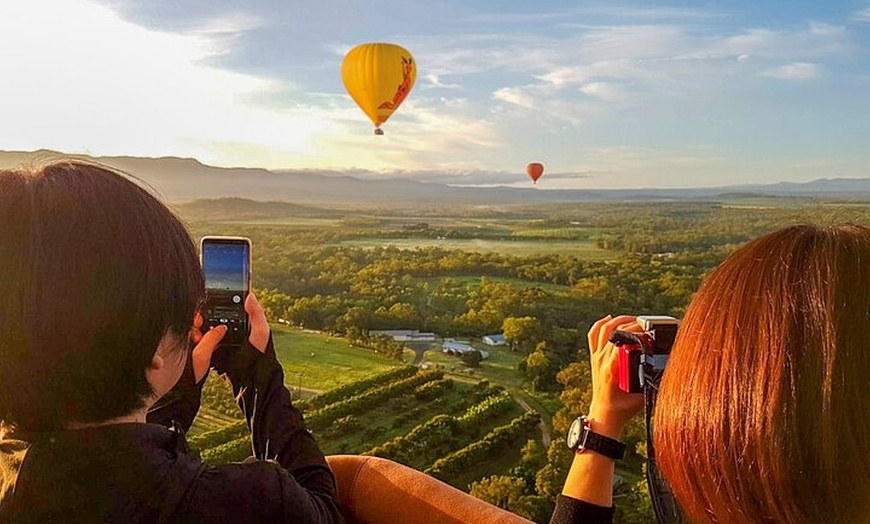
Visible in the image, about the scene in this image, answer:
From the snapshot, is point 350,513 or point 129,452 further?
point 350,513

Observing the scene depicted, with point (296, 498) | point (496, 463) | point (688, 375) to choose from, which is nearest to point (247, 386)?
point (296, 498)

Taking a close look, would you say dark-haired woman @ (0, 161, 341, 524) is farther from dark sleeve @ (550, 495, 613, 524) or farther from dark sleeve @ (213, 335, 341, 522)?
dark sleeve @ (550, 495, 613, 524)

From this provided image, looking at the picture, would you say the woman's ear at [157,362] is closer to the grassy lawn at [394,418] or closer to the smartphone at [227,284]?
the smartphone at [227,284]

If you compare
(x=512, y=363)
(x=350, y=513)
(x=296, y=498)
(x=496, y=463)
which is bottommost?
(x=496, y=463)

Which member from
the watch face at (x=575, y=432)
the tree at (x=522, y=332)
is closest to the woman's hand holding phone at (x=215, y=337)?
the watch face at (x=575, y=432)

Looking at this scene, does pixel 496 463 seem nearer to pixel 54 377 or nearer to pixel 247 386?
pixel 247 386

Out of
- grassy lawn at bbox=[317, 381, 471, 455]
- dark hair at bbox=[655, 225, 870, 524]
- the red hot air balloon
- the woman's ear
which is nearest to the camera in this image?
dark hair at bbox=[655, 225, 870, 524]

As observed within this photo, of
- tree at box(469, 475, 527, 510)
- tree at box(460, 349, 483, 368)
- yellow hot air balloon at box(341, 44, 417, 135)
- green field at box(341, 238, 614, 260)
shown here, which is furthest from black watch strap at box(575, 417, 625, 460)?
yellow hot air balloon at box(341, 44, 417, 135)
